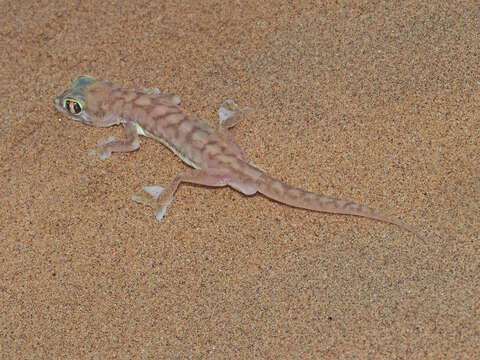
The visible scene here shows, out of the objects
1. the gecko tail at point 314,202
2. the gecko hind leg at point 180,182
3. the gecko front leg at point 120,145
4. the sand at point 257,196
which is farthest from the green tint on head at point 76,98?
the gecko tail at point 314,202

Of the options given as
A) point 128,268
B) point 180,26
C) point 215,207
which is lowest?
point 128,268

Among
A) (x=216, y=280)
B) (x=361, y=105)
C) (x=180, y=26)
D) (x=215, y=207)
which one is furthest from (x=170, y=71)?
(x=216, y=280)

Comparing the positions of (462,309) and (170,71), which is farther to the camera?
(170,71)

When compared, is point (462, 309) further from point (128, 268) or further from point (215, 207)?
point (128, 268)

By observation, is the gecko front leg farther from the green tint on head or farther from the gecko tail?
the gecko tail

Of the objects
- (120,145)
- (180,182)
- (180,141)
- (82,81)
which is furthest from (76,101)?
(180,182)

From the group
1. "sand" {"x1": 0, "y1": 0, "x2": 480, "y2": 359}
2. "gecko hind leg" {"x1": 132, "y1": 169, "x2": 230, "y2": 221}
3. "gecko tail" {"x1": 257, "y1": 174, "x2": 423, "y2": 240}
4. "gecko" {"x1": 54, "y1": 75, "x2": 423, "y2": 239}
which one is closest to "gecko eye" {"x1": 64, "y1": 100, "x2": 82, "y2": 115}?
"gecko" {"x1": 54, "y1": 75, "x2": 423, "y2": 239}

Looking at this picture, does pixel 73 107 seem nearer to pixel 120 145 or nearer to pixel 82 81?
pixel 82 81
